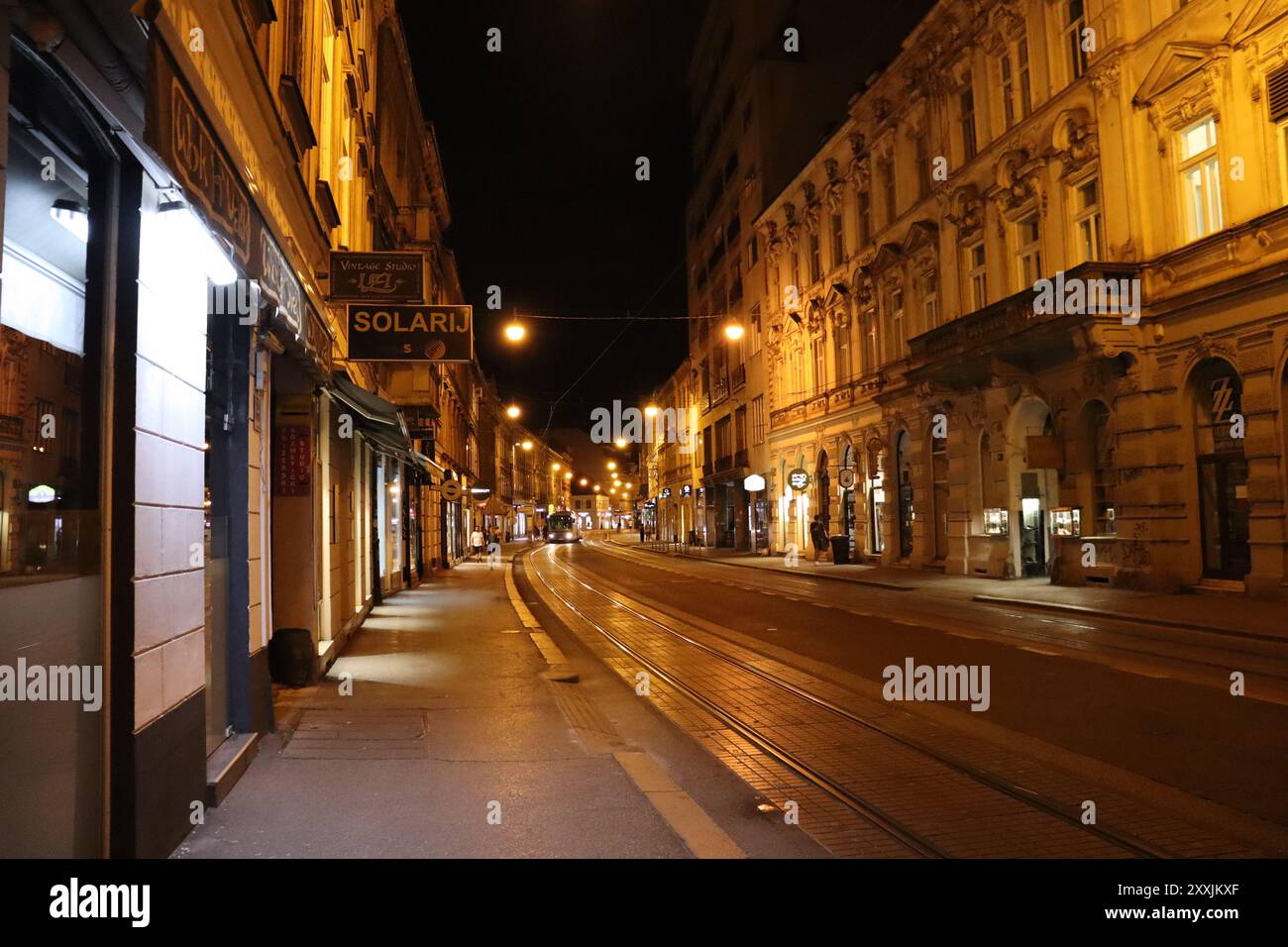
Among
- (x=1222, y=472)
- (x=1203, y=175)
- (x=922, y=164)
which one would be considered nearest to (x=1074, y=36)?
(x=1203, y=175)

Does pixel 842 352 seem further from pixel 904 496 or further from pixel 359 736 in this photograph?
pixel 359 736

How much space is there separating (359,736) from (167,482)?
11.7 feet

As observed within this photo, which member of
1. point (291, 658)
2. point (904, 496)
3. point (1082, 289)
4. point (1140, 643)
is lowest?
point (1140, 643)

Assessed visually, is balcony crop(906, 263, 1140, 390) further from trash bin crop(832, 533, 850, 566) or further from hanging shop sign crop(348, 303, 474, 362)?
hanging shop sign crop(348, 303, 474, 362)

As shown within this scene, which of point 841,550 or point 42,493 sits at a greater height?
point 42,493

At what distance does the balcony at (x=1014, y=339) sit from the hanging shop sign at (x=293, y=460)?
16.2m

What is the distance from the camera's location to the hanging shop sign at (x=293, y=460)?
30.3 feet

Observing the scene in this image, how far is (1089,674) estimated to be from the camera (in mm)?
10367

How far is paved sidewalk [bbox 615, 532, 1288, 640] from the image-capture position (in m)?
13.9

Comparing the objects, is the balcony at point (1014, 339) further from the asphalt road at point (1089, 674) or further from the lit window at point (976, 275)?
the asphalt road at point (1089, 674)

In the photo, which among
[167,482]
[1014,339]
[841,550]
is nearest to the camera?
[167,482]

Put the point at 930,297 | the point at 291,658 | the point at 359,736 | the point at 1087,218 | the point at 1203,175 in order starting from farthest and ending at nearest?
the point at 930,297 < the point at 1087,218 < the point at 1203,175 < the point at 291,658 < the point at 359,736

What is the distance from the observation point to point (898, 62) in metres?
28.8

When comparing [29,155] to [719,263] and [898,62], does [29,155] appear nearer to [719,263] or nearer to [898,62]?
[898,62]
